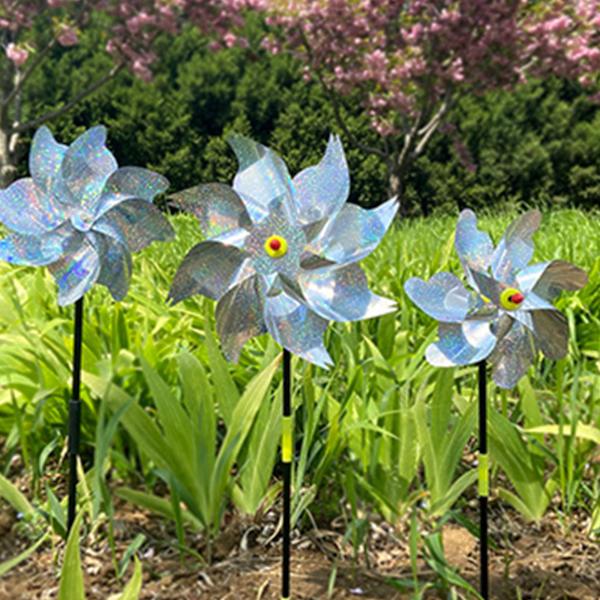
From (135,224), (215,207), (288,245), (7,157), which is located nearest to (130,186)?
(135,224)

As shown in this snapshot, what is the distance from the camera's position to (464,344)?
1.08 m

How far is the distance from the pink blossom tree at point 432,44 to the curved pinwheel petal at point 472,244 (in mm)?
7226

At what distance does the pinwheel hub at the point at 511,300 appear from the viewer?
3.47 feet

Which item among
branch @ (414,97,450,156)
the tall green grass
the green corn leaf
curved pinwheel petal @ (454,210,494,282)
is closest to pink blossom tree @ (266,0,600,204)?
branch @ (414,97,450,156)

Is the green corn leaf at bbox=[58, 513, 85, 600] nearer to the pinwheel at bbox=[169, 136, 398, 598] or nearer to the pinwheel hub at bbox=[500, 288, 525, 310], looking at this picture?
the pinwheel at bbox=[169, 136, 398, 598]

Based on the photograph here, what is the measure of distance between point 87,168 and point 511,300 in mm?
593

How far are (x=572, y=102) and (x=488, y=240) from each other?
1321cm

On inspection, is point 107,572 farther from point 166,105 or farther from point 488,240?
point 166,105

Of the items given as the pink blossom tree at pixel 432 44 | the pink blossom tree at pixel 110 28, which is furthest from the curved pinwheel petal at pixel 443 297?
the pink blossom tree at pixel 110 28

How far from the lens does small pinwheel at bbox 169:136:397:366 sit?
104 cm

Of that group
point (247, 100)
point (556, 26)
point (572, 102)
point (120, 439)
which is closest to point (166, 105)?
point (247, 100)

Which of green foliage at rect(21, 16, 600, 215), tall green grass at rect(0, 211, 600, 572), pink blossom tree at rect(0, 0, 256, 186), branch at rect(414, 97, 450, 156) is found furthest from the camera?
green foliage at rect(21, 16, 600, 215)

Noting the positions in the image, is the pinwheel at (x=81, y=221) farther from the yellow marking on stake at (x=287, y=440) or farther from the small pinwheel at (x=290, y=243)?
the yellow marking on stake at (x=287, y=440)

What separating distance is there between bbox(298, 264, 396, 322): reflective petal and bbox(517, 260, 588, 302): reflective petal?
0.59 feet
